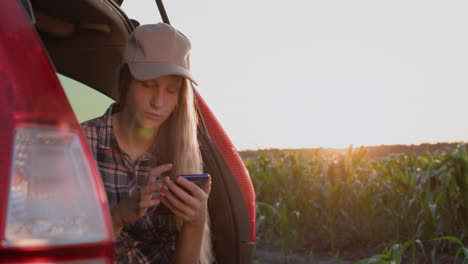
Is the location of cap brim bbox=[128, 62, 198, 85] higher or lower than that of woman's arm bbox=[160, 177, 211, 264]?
higher

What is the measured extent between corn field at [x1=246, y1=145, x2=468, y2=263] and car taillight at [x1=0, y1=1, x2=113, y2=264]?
4784mm

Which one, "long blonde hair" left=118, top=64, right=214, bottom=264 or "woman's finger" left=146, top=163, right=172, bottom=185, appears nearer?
"woman's finger" left=146, top=163, right=172, bottom=185

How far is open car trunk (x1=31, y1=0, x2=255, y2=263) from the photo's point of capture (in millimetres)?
2096

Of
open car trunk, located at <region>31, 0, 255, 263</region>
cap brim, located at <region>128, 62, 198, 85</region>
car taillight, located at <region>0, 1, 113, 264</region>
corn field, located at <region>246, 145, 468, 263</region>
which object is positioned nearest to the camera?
car taillight, located at <region>0, 1, 113, 264</region>

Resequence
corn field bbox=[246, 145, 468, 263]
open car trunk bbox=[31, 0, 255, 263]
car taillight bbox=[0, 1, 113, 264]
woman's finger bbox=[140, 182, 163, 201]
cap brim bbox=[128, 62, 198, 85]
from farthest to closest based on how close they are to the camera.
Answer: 1. corn field bbox=[246, 145, 468, 263]
2. open car trunk bbox=[31, 0, 255, 263]
3. cap brim bbox=[128, 62, 198, 85]
4. woman's finger bbox=[140, 182, 163, 201]
5. car taillight bbox=[0, 1, 113, 264]

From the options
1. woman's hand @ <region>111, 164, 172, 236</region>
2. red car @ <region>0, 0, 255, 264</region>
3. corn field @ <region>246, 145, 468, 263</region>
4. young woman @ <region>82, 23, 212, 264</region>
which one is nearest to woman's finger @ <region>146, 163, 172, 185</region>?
woman's hand @ <region>111, 164, 172, 236</region>

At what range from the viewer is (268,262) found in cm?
559

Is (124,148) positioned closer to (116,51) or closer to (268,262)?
(116,51)

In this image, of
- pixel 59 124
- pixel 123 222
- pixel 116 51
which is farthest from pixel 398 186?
pixel 59 124

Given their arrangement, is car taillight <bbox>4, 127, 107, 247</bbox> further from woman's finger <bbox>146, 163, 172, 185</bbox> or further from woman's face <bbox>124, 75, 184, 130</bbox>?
woman's face <bbox>124, 75, 184, 130</bbox>

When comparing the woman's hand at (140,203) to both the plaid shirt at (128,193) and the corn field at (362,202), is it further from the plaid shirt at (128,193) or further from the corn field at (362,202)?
the corn field at (362,202)

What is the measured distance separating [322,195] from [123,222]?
5336mm

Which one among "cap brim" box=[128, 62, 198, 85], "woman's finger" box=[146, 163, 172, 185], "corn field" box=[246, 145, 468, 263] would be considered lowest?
"corn field" box=[246, 145, 468, 263]

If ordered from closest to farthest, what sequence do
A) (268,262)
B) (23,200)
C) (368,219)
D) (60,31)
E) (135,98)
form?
(23,200)
(135,98)
(60,31)
(268,262)
(368,219)
